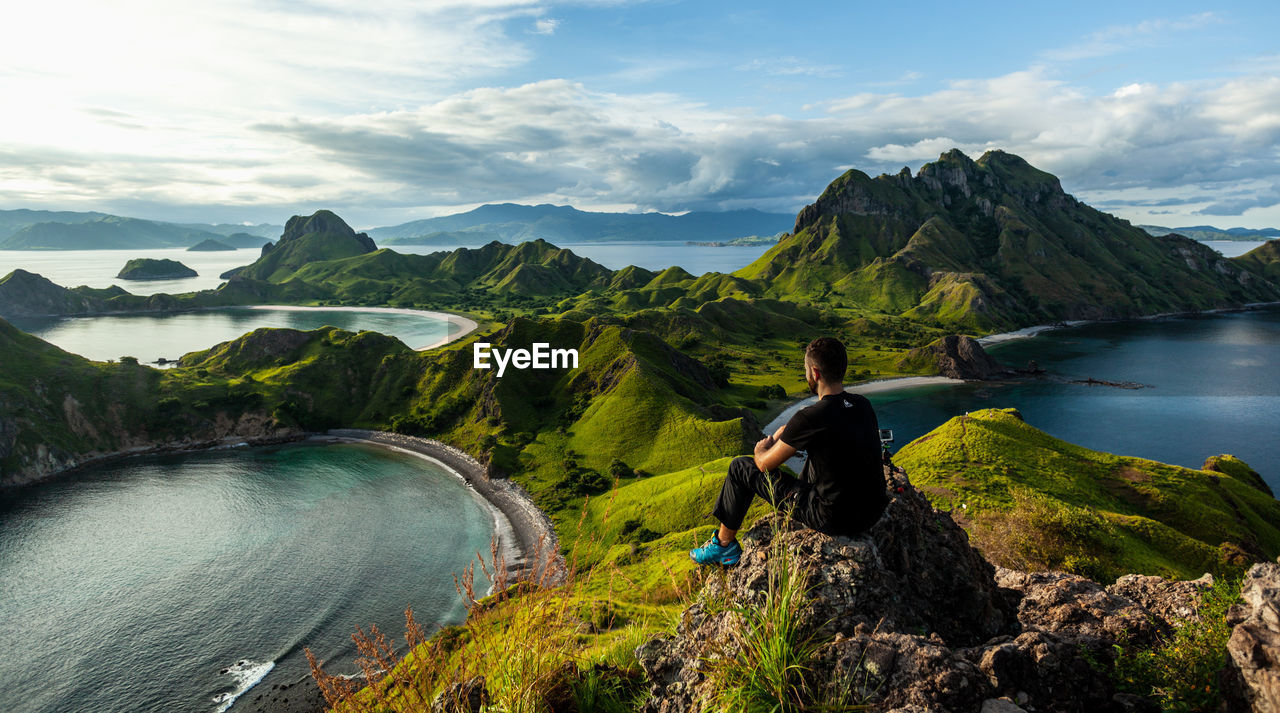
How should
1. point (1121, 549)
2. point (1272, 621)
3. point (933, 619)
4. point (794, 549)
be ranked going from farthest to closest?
point (1121, 549) < point (933, 619) < point (794, 549) < point (1272, 621)

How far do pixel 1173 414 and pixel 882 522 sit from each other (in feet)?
527

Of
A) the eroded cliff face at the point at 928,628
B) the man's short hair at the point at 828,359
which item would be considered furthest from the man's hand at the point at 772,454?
the man's short hair at the point at 828,359

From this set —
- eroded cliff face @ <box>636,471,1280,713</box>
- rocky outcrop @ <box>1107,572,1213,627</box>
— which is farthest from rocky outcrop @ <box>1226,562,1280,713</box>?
rocky outcrop @ <box>1107,572,1213,627</box>

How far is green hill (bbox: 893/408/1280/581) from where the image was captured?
36375mm

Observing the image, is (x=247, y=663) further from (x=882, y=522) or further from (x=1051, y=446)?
(x=1051, y=446)

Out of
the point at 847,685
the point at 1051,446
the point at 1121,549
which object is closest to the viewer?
the point at 847,685

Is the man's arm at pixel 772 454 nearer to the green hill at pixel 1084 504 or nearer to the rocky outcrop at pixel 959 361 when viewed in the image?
the green hill at pixel 1084 504

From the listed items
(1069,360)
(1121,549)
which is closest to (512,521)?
(1121,549)

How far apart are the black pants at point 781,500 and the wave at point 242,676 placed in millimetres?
55555

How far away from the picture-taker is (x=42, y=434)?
304ft

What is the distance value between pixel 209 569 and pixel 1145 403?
18349 centimetres

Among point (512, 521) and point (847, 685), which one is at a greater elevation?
point (847, 685)

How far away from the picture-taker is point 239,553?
6725cm

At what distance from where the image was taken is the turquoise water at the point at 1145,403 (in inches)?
4048
